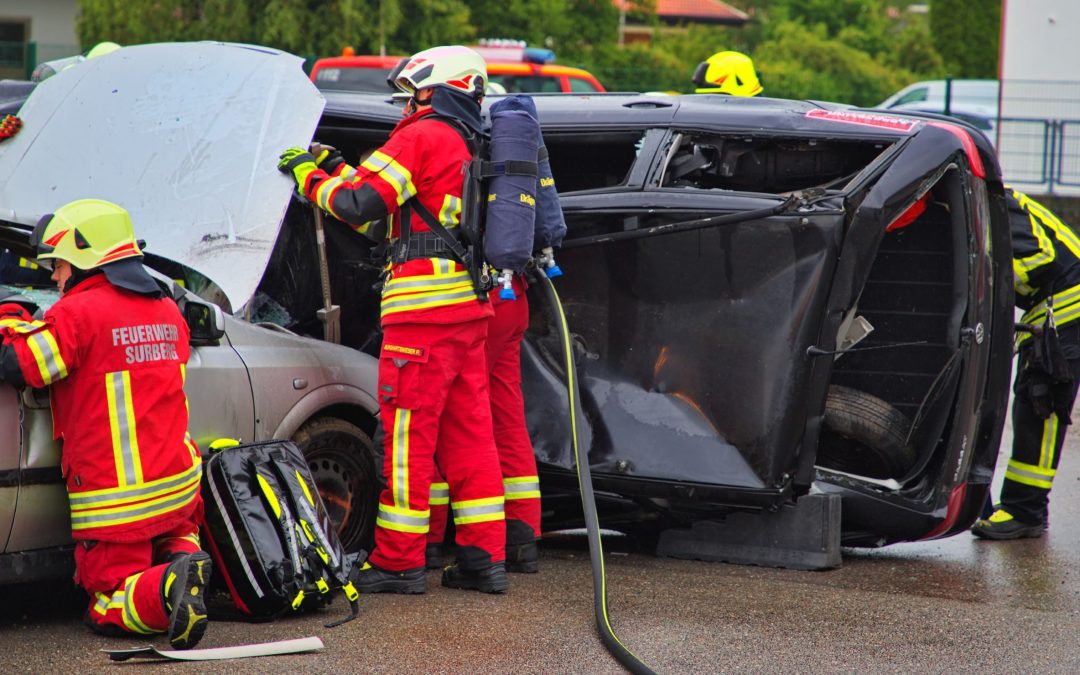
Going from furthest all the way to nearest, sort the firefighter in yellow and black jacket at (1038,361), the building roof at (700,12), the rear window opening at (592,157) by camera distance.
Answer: the building roof at (700,12), the firefighter in yellow and black jacket at (1038,361), the rear window opening at (592,157)

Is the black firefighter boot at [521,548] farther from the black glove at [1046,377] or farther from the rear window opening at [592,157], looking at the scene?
the black glove at [1046,377]

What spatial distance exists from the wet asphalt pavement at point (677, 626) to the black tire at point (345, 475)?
347 mm

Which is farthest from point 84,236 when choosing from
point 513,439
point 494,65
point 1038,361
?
point 494,65

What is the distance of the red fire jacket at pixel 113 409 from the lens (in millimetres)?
4363

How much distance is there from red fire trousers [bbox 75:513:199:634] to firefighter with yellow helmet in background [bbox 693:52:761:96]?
187 inches

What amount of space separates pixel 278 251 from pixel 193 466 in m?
1.43

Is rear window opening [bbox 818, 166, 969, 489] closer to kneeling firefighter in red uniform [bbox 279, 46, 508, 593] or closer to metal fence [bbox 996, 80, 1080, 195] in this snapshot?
kneeling firefighter in red uniform [bbox 279, 46, 508, 593]

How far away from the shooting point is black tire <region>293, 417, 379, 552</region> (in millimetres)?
5422

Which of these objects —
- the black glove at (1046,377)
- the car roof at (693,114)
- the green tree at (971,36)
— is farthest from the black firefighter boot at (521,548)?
the green tree at (971,36)

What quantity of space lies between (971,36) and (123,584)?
3366cm

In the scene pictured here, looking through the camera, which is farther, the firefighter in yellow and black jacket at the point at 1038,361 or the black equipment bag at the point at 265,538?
the firefighter in yellow and black jacket at the point at 1038,361

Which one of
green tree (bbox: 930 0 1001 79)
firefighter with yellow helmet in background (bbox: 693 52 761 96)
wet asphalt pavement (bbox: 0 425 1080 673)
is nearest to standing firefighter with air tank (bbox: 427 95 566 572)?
wet asphalt pavement (bbox: 0 425 1080 673)

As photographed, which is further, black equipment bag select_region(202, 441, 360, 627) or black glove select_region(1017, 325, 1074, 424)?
black glove select_region(1017, 325, 1074, 424)

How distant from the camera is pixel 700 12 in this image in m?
62.1
